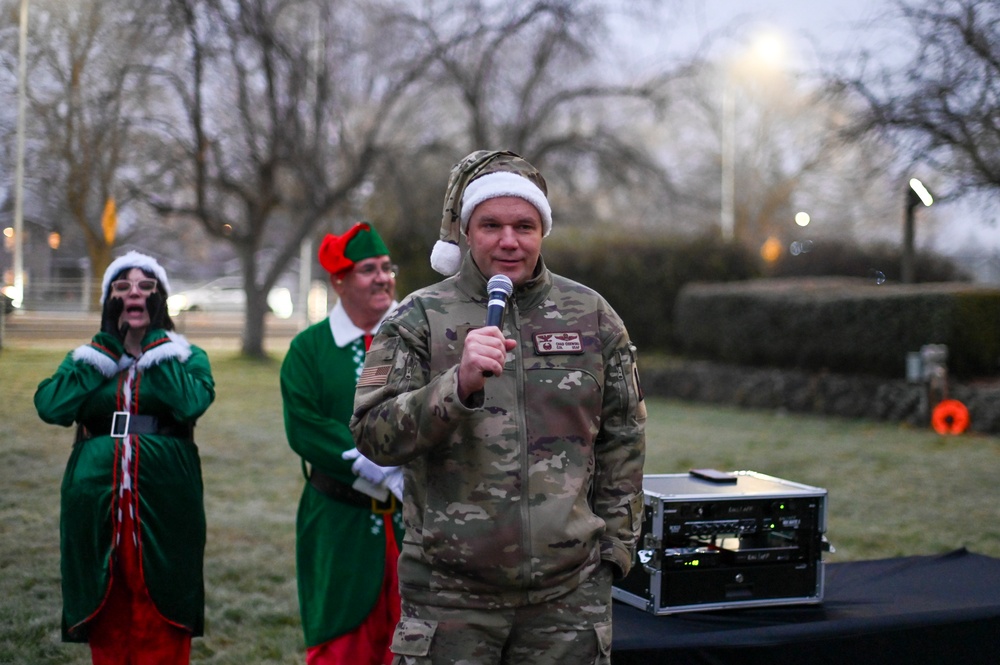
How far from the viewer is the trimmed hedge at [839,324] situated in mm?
12328

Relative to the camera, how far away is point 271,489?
25.7ft

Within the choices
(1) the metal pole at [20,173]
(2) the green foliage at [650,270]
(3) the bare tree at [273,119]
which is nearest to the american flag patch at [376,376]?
(1) the metal pole at [20,173]

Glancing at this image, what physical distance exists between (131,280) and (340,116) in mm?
11577

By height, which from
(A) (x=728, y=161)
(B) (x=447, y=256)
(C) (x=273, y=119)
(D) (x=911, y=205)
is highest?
(A) (x=728, y=161)

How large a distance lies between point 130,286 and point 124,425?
52cm

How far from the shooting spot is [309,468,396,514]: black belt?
3.59 metres

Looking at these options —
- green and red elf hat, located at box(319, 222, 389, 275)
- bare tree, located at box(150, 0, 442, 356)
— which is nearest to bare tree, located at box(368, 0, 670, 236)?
bare tree, located at box(150, 0, 442, 356)

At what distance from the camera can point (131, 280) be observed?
3.64 metres

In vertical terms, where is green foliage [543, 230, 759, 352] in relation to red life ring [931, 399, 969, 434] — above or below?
above

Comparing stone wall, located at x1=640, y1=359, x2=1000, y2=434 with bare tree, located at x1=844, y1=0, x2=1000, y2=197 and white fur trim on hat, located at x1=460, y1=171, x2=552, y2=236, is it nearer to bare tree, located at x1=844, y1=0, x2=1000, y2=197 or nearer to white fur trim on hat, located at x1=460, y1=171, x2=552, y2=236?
bare tree, located at x1=844, y1=0, x2=1000, y2=197

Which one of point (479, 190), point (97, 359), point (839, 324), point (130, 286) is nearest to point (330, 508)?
point (97, 359)

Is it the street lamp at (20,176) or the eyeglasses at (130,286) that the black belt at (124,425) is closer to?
the eyeglasses at (130,286)

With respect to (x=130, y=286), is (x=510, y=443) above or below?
below

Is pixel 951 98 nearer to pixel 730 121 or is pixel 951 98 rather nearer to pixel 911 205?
pixel 911 205
